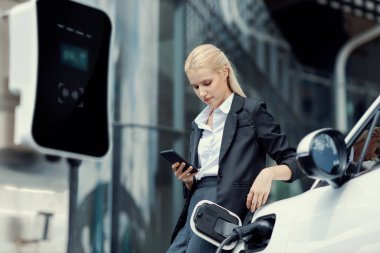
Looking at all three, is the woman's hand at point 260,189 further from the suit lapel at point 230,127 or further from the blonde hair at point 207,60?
the blonde hair at point 207,60

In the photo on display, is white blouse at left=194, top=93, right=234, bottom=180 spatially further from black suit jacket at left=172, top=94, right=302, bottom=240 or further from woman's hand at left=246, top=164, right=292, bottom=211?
woman's hand at left=246, top=164, right=292, bottom=211

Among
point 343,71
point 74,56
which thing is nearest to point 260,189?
point 74,56

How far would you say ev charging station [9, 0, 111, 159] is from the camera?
14.8ft

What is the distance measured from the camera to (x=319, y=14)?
16.8m

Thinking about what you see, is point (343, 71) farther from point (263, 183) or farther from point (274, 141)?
point (263, 183)

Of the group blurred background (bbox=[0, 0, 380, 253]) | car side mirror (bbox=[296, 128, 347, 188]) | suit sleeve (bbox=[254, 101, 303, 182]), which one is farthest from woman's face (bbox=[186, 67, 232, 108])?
blurred background (bbox=[0, 0, 380, 253])

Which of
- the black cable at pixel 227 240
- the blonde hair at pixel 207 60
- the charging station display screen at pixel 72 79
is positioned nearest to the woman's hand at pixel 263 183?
the black cable at pixel 227 240

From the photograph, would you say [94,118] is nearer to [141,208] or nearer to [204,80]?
[204,80]

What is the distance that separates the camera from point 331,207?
8.63 ft

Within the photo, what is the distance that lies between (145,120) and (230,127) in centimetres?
432

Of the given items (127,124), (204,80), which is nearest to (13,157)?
(204,80)

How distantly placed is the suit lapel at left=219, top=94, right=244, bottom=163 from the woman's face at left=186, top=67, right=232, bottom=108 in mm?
63

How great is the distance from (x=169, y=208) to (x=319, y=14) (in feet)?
32.9

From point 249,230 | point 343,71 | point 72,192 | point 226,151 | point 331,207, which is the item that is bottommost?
point 72,192
